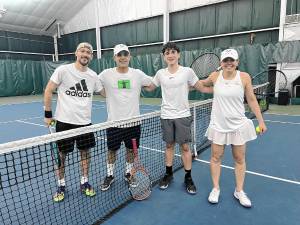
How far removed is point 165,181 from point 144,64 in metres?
11.6

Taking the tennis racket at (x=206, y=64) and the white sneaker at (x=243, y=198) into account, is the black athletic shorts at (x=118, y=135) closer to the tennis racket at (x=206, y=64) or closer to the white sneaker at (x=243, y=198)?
the white sneaker at (x=243, y=198)

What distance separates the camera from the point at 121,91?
3008 mm

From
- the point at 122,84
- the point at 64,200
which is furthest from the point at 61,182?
the point at 122,84

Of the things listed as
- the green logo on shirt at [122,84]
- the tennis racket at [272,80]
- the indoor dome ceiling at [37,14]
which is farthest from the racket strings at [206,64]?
the indoor dome ceiling at [37,14]

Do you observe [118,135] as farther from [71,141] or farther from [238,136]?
[238,136]

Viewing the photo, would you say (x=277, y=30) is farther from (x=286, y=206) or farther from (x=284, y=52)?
(x=286, y=206)

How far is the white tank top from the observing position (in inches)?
101

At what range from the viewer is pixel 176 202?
2910 mm

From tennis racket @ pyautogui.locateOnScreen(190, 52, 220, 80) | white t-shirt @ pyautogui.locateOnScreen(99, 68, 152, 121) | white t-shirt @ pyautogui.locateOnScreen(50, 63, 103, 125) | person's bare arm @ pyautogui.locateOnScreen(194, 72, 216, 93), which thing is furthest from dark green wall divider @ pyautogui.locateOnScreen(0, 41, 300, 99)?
white t-shirt @ pyautogui.locateOnScreen(50, 63, 103, 125)

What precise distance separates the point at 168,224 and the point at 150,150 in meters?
2.24

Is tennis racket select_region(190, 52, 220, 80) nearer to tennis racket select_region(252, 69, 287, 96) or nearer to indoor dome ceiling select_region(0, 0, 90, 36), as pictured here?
tennis racket select_region(252, 69, 287, 96)

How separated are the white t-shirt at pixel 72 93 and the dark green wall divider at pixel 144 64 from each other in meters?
9.63

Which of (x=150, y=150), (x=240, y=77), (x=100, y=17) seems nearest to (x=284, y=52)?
(x=150, y=150)

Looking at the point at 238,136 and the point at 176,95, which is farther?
the point at 176,95
